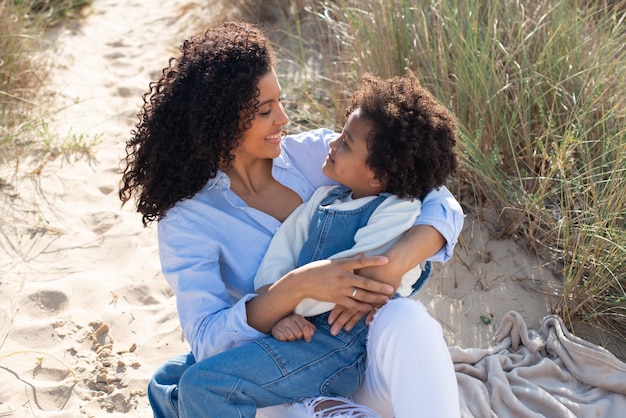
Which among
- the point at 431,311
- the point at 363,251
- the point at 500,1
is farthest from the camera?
the point at 500,1

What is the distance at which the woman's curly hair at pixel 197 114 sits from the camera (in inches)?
92.2

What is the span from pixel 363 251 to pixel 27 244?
2080 mm

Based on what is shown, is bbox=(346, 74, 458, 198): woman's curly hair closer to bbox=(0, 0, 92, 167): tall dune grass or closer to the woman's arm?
the woman's arm

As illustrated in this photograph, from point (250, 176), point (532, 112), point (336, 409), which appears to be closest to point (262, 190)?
point (250, 176)

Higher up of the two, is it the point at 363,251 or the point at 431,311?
the point at 363,251

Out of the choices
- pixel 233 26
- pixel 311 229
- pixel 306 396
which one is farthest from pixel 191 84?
pixel 306 396

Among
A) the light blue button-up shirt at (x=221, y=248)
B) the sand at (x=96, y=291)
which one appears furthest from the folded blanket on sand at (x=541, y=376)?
the light blue button-up shirt at (x=221, y=248)

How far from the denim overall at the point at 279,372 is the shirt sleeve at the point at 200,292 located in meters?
0.08

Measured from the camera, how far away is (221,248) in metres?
2.40

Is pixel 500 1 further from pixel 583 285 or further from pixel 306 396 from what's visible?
pixel 306 396

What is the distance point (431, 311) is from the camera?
3270 millimetres

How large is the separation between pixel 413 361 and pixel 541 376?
987 millimetres

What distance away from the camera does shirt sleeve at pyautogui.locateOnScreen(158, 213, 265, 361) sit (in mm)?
2227

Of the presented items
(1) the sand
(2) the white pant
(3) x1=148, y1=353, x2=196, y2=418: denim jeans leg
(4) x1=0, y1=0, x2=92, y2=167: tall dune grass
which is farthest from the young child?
(4) x1=0, y1=0, x2=92, y2=167: tall dune grass
